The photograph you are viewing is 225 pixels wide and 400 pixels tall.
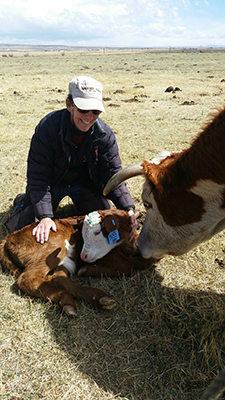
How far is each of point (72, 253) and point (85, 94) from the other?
2.13 metres

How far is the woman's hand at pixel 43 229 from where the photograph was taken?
4.29m

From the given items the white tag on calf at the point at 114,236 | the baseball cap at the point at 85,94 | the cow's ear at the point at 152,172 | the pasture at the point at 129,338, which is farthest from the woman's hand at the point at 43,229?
the cow's ear at the point at 152,172

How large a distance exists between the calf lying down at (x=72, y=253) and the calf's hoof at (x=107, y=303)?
266 millimetres

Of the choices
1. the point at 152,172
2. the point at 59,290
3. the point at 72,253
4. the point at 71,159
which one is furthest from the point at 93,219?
the point at 152,172

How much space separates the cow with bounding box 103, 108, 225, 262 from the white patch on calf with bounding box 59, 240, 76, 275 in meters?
1.19

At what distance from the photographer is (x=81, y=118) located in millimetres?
4309

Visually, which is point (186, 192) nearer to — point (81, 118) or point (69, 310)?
point (69, 310)

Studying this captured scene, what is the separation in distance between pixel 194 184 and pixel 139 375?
1.80 m

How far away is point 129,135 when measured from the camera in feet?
34.0

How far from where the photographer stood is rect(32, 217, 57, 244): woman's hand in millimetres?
4289

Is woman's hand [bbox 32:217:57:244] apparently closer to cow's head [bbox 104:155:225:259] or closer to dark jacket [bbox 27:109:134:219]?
dark jacket [bbox 27:109:134:219]

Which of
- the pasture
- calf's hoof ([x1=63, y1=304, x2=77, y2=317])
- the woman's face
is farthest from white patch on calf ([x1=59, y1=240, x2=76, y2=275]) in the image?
the woman's face

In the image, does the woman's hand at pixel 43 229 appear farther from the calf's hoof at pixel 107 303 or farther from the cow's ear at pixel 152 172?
the cow's ear at pixel 152 172

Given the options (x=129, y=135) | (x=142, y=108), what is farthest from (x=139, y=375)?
(x=142, y=108)
